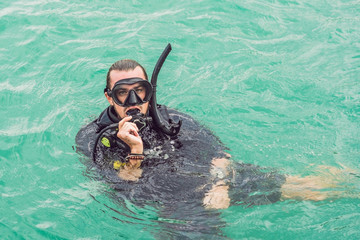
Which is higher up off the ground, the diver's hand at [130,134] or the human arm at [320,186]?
the diver's hand at [130,134]

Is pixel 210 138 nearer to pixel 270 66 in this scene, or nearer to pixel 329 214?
pixel 329 214

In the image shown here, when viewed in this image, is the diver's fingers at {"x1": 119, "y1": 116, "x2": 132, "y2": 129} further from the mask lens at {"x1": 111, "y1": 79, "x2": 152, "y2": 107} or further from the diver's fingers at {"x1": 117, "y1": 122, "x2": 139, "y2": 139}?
the mask lens at {"x1": 111, "y1": 79, "x2": 152, "y2": 107}

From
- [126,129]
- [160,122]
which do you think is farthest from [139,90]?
[126,129]

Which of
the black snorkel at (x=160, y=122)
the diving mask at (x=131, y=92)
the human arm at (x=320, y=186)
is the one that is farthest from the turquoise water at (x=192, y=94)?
the diving mask at (x=131, y=92)

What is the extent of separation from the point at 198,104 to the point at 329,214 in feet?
7.84

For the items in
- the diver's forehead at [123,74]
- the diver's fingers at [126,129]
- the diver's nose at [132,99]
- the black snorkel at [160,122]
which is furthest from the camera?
the black snorkel at [160,122]

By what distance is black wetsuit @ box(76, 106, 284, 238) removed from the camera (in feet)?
12.5

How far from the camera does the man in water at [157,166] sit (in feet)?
12.3

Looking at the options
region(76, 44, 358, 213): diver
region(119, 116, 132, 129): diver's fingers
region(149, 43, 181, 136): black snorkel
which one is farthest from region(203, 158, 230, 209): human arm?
region(119, 116, 132, 129): diver's fingers

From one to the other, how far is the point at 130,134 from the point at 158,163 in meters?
0.56

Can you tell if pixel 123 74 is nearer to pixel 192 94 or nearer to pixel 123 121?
pixel 123 121

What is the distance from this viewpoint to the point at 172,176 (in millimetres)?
3924

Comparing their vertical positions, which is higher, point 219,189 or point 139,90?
point 139,90

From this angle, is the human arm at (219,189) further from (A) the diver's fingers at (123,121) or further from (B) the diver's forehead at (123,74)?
(B) the diver's forehead at (123,74)
